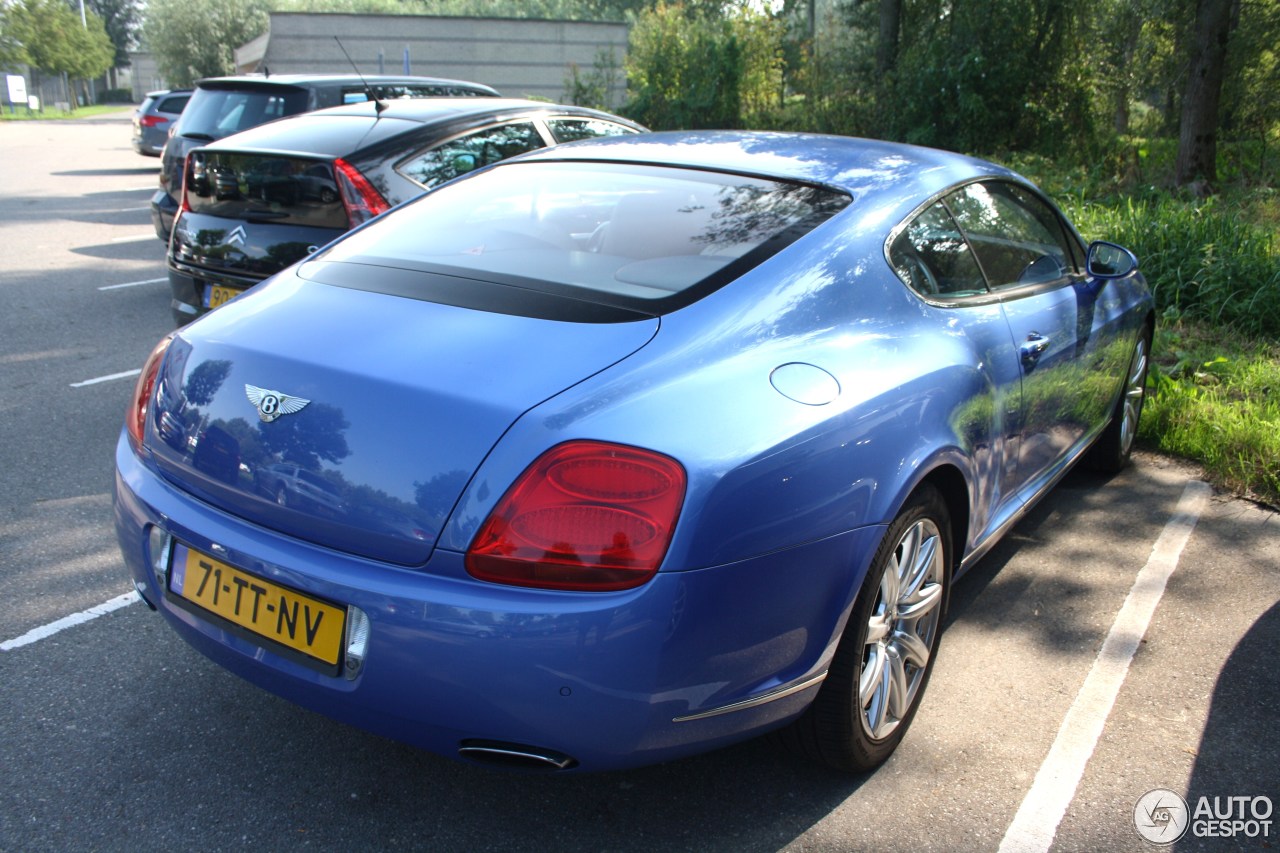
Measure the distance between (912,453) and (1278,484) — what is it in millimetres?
3096

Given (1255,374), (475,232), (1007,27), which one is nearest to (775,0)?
(1007,27)

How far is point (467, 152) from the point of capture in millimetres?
5691

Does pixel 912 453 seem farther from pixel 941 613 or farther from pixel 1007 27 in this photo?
pixel 1007 27

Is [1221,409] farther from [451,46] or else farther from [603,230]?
[451,46]

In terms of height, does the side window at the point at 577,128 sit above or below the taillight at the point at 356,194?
above

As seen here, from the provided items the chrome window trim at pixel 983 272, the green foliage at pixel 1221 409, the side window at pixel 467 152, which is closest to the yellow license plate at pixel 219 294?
the side window at pixel 467 152

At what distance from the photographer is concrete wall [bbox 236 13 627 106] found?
30.5 m

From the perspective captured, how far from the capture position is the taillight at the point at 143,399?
2494 mm

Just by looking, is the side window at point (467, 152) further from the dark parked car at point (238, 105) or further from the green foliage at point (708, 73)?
the green foliage at point (708, 73)

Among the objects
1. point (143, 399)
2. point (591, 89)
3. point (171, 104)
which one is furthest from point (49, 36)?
point (143, 399)

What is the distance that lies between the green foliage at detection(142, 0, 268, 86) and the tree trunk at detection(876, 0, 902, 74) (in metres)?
37.9

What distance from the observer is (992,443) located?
9.52ft

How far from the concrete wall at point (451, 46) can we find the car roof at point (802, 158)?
2797cm

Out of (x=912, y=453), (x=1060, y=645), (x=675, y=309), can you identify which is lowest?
(x=1060, y=645)
